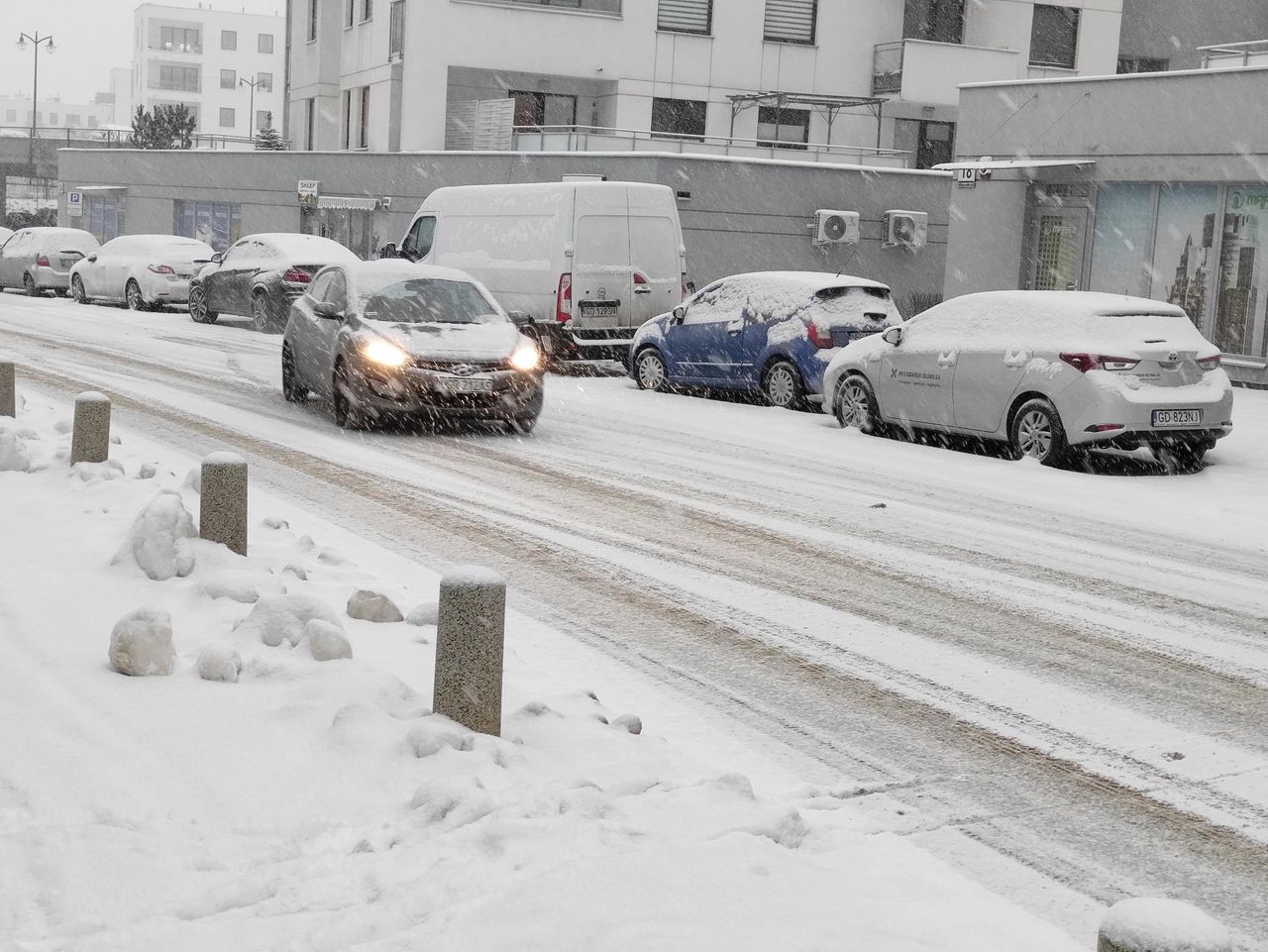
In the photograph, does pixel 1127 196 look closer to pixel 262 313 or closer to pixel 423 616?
pixel 262 313

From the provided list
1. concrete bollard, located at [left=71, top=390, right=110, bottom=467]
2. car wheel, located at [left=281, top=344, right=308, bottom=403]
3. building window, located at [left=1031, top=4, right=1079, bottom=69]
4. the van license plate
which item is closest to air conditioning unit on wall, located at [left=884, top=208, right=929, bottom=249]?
building window, located at [left=1031, top=4, right=1079, bottom=69]

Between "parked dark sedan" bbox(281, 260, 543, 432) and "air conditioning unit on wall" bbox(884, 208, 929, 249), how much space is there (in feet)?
64.1

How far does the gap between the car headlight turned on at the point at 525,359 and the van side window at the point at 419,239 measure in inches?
375

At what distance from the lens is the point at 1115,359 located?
12828 mm

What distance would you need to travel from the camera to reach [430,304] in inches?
574

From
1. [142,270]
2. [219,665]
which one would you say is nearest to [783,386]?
[219,665]

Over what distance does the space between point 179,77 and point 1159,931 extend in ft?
450

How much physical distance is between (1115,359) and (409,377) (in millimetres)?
5992

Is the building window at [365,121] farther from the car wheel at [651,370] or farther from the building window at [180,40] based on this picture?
the building window at [180,40]

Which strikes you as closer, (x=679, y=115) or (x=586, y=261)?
(x=586, y=261)

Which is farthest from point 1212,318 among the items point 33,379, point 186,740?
point 186,740

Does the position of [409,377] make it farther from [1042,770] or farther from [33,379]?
[1042,770]

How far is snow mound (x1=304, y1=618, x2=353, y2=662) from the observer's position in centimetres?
578

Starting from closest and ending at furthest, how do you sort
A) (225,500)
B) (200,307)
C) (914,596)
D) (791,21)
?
(225,500)
(914,596)
(200,307)
(791,21)
